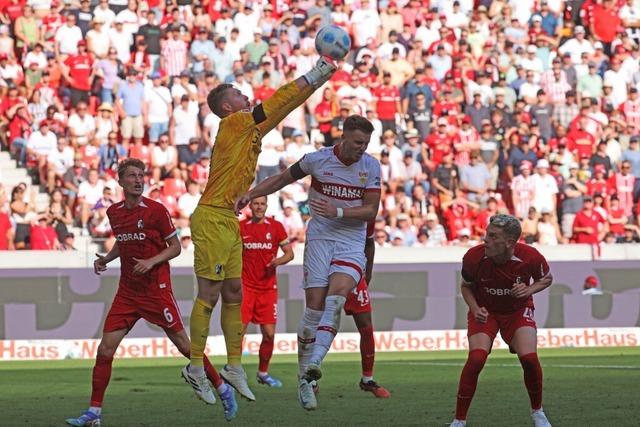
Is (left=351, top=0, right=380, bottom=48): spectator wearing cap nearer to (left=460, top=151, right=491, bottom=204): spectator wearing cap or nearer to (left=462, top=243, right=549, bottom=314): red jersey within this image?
(left=460, top=151, right=491, bottom=204): spectator wearing cap

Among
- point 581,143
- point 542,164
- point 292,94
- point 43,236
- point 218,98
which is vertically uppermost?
point 292,94

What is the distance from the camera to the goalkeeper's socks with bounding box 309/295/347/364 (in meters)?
11.8

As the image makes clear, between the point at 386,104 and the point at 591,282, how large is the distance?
576 centimetres

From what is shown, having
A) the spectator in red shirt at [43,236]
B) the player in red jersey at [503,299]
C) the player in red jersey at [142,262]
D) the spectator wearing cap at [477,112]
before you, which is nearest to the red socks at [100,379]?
the player in red jersey at [142,262]

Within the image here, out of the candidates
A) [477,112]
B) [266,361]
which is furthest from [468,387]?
[477,112]

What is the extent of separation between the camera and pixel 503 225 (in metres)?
10.9

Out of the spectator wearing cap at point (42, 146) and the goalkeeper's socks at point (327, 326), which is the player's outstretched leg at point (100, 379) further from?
the spectator wearing cap at point (42, 146)

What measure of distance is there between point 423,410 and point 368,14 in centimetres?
1839

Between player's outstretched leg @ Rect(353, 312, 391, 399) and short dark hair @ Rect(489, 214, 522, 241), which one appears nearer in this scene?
short dark hair @ Rect(489, 214, 522, 241)

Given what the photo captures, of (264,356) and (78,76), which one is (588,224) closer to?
(78,76)

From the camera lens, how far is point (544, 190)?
27.5m

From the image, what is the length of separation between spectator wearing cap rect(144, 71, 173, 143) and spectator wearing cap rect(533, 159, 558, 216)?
729 cm

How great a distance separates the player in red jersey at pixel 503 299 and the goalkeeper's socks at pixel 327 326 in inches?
51.7

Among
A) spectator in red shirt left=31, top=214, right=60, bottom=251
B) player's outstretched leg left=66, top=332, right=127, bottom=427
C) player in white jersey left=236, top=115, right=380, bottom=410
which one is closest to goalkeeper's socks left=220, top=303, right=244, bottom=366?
player in white jersey left=236, top=115, right=380, bottom=410
